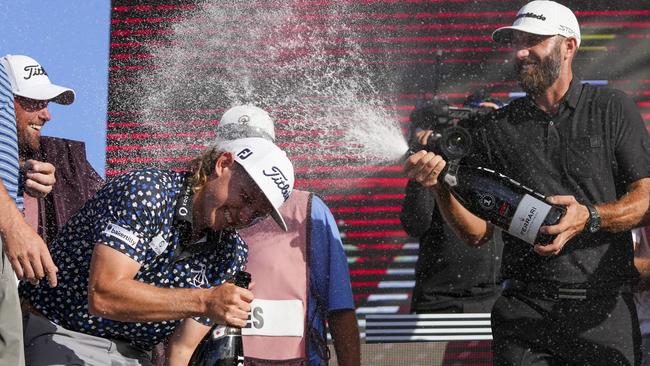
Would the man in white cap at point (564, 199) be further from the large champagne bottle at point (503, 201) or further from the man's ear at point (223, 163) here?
the man's ear at point (223, 163)

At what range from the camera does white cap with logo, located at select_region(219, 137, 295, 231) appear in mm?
3578

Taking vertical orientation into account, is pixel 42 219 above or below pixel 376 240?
above

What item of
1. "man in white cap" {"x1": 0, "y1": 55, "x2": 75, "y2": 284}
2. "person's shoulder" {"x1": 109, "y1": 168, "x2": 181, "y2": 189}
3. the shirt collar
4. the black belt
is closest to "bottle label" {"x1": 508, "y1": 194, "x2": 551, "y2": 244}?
the black belt

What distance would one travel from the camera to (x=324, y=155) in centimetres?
745

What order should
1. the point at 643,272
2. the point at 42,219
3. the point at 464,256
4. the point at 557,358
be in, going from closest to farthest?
1. the point at 557,358
2. the point at 42,219
3. the point at 643,272
4. the point at 464,256

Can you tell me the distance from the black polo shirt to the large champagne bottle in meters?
0.09

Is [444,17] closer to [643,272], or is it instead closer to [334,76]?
[334,76]

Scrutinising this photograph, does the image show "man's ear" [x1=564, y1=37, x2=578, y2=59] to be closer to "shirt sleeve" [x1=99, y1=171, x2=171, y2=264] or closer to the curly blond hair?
the curly blond hair

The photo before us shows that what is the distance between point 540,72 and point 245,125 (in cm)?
130

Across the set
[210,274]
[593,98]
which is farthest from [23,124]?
[593,98]

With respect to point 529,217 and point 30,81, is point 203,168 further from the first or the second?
point 30,81

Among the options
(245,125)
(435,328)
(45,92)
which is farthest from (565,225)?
(45,92)

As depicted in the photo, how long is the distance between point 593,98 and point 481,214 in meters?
0.67

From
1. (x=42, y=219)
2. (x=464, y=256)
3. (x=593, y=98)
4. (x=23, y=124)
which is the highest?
(x=593, y=98)
